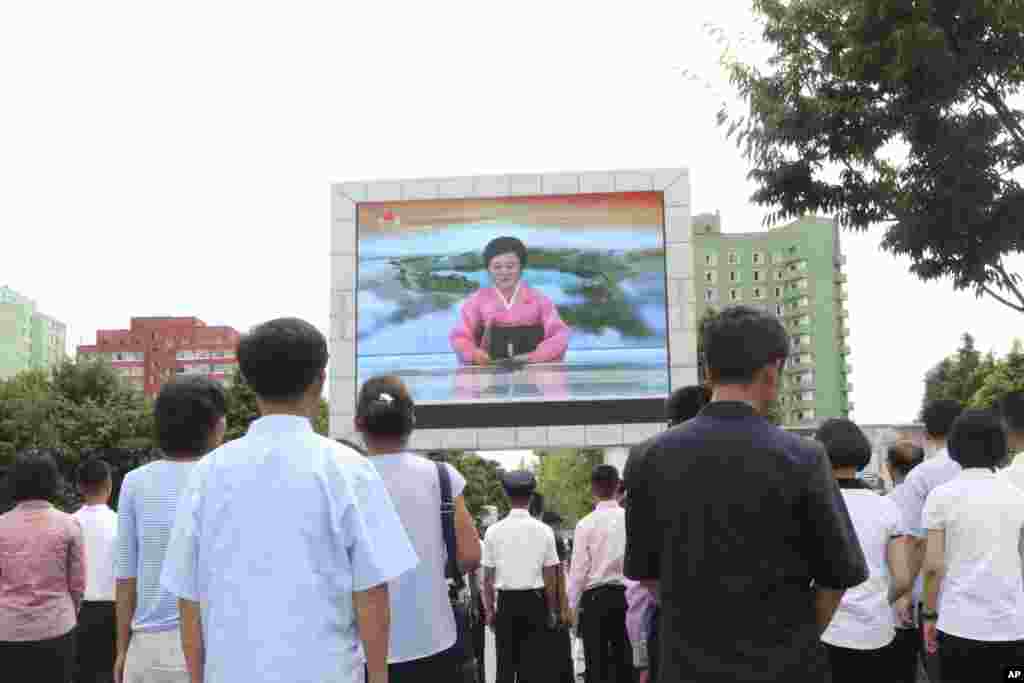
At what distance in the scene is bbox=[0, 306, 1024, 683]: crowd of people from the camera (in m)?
2.63

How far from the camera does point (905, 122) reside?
305 inches

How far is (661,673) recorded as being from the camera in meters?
2.78

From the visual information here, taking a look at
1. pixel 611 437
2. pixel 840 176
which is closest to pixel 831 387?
pixel 611 437

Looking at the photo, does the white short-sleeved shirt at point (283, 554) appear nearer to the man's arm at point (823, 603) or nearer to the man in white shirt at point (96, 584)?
the man's arm at point (823, 603)

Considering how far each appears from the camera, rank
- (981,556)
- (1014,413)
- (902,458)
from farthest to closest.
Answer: (902,458) → (1014,413) → (981,556)

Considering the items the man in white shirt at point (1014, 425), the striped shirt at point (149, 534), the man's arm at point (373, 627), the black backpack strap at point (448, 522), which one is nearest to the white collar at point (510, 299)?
the man in white shirt at point (1014, 425)

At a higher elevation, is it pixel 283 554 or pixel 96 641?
pixel 283 554

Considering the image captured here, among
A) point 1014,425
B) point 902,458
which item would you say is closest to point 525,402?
point 902,458

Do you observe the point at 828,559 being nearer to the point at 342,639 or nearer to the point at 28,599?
the point at 342,639

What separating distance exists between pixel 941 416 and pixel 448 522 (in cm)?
318

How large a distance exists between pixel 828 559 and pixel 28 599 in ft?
14.2

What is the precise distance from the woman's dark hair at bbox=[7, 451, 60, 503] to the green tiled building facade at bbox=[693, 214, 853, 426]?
95607 millimetres

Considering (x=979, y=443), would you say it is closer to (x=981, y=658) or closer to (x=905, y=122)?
(x=981, y=658)

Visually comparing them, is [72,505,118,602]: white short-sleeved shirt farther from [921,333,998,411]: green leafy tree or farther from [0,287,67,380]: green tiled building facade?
[0,287,67,380]: green tiled building facade
